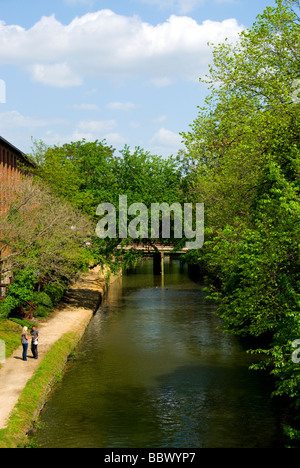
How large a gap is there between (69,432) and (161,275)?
6650 cm

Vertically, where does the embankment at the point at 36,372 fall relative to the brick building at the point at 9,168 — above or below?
below

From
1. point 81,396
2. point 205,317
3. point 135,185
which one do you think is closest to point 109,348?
point 81,396

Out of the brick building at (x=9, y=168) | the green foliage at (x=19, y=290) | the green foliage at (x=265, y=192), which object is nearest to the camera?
the green foliage at (x=265, y=192)

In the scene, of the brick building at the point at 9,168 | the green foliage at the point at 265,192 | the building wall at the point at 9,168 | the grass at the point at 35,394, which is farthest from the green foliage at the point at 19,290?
the green foliage at the point at 265,192

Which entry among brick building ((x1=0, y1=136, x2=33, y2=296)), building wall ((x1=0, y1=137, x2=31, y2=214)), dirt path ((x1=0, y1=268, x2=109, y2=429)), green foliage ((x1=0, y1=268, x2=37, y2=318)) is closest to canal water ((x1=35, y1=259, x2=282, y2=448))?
dirt path ((x1=0, y1=268, x2=109, y2=429))

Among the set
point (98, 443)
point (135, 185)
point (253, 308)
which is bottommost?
point (98, 443)

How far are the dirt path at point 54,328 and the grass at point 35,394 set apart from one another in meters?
0.29

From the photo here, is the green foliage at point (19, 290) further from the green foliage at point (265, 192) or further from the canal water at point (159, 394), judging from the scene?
the green foliage at point (265, 192)

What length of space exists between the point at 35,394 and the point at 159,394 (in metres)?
5.87

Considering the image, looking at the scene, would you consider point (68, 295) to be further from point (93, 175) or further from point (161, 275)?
point (161, 275)

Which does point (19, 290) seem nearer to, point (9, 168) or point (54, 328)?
point (54, 328)

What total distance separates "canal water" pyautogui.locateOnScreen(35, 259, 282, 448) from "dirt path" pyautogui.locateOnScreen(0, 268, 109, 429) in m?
1.42

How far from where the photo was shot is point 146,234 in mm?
51469

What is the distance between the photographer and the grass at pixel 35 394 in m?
18.6
